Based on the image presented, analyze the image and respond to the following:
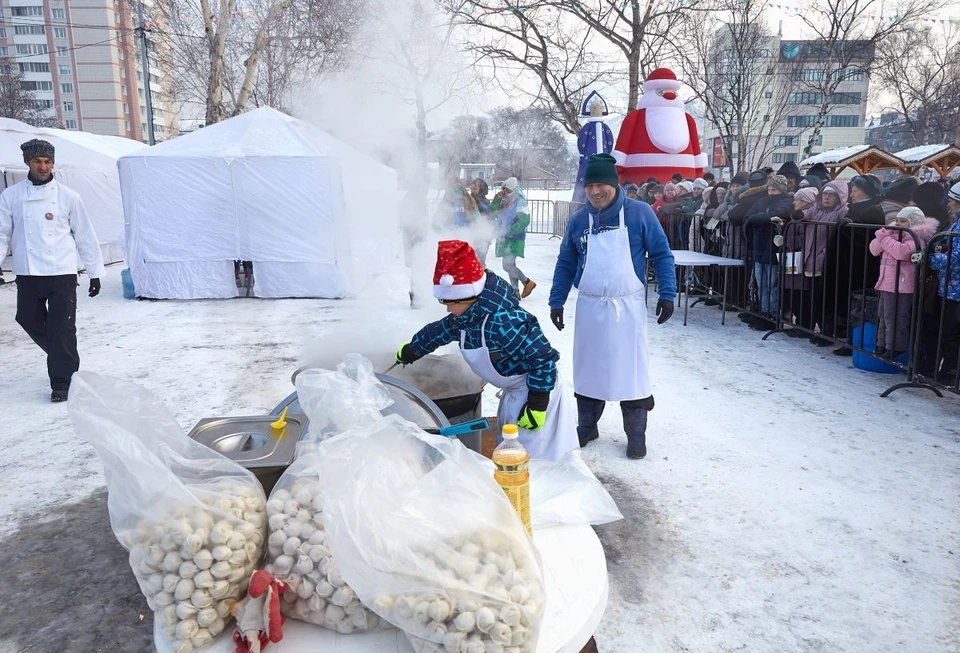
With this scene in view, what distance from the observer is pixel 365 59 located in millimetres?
5637

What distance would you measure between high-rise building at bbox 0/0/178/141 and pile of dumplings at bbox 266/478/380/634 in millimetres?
84516

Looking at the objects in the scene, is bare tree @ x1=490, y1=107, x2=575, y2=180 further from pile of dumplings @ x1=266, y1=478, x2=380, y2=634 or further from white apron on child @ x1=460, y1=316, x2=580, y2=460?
pile of dumplings @ x1=266, y1=478, x2=380, y2=634

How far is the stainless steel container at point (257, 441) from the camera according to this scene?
1.89 m

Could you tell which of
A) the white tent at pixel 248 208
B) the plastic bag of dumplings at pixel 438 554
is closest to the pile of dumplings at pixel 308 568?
the plastic bag of dumplings at pixel 438 554

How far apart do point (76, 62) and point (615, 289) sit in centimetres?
9271

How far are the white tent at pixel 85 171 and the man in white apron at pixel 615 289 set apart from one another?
38.5ft

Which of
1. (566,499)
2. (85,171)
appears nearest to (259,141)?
(85,171)

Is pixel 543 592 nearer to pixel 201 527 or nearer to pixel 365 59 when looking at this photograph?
pixel 201 527

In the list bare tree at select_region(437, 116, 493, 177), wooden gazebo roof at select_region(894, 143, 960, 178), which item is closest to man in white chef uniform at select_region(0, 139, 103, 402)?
bare tree at select_region(437, 116, 493, 177)

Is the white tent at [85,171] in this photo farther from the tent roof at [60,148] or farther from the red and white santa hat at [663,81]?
the red and white santa hat at [663,81]

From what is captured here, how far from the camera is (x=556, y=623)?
4.75ft

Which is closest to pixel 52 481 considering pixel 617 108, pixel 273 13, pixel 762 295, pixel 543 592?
pixel 543 592

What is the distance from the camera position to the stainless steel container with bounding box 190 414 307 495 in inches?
74.5

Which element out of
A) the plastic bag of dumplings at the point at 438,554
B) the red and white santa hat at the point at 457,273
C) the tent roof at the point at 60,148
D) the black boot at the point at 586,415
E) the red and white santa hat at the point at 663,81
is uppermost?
the red and white santa hat at the point at 663,81
